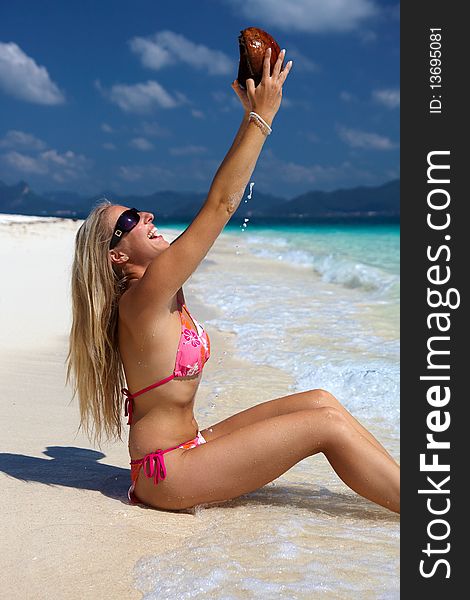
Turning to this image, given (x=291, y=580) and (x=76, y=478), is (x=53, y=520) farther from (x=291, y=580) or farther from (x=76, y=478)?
(x=291, y=580)

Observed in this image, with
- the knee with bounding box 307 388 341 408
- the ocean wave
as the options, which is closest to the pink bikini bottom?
the knee with bounding box 307 388 341 408

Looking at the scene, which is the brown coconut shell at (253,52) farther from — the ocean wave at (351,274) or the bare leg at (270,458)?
the ocean wave at (351,274)

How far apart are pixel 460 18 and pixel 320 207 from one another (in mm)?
130412

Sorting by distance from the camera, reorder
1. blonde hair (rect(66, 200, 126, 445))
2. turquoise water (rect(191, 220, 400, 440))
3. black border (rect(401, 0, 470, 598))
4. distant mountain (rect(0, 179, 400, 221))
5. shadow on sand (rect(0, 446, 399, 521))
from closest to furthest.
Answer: black border (rect(401, 0, 470, 598)) → blonde hair (rect(66, 200, 126, 445)) → shadow on sand (rect(0, 446, 399, 521)) → turquoise water (rect(191, 220, 400, 440)) → distant mountain (rect(0, 179, 400, 221))

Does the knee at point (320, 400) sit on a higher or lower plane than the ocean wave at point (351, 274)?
lower

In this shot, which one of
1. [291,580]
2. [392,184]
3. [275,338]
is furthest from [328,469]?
[392,184]

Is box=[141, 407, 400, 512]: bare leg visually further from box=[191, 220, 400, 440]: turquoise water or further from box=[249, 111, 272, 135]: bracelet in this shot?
box=[191, 220, 400, 440]: turquoise water

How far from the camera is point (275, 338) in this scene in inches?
338

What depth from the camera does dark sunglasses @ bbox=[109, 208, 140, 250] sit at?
11.9 feet

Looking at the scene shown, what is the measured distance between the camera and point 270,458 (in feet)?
11.8

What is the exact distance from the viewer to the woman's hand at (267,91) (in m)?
3.19

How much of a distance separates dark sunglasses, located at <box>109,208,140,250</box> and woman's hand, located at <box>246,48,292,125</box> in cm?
79

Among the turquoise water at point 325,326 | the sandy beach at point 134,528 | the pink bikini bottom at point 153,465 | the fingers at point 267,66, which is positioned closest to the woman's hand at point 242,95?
the fingers at point 267,66

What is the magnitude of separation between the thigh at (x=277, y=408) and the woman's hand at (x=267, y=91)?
1408mm
